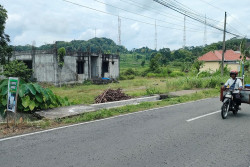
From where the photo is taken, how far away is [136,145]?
5.43 meters

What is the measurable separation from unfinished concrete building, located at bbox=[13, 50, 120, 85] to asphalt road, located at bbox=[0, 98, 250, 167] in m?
19.5

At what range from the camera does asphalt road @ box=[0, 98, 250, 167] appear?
448 centimetres

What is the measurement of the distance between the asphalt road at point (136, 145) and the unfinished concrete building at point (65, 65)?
64.0 feet

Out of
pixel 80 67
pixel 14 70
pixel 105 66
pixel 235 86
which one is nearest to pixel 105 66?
pixel 105 66

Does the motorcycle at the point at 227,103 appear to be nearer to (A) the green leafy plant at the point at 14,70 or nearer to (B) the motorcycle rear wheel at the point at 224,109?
(B) the motorcycle rear wheel at the point at 224,109

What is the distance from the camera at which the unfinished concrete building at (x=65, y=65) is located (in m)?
25.8

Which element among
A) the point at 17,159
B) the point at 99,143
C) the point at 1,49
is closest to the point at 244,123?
the point at 99,143

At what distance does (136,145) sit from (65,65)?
22763mm

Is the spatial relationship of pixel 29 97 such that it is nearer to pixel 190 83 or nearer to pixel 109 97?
pixel 109 97

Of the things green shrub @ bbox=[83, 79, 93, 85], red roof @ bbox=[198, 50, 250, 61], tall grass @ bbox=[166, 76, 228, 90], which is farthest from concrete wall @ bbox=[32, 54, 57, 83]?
red roof @ bbox=[198, 50, 250, 61]

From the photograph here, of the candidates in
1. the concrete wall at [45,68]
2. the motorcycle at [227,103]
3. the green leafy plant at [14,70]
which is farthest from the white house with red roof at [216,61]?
the motorcycle at [227,103]

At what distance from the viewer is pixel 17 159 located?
15.0ft

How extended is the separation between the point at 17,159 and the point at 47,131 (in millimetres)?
1995

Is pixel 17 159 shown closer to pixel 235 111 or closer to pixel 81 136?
pixel 81 136
